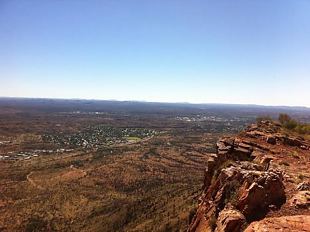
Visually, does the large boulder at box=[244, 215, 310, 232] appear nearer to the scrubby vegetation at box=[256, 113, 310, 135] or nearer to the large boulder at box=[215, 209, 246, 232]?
the large boulder at box=[215, 209, 246, 232]

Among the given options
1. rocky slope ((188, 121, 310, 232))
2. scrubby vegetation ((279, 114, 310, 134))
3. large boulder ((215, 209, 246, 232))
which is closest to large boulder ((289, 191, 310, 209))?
rocky slope ((188, 121, 310, 232))

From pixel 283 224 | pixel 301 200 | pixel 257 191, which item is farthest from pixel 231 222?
pixel 301 200

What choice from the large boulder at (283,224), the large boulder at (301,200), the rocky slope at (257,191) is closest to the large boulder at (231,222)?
the rocky slope at (257,191)

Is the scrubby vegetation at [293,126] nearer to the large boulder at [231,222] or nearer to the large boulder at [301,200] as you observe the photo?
the large boulder at [301,200]

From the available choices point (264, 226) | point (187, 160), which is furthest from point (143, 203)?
point (187, 160)

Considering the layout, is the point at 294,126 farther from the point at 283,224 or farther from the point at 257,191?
the point at 283,224

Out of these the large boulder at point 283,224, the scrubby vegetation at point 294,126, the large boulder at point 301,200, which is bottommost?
the large boulder at point 283,224

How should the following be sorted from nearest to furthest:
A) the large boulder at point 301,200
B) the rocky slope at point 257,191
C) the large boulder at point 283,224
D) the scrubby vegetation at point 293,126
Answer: the large boulder at point 283,224 → the rocky slope at point 257,191 → the large boulder at point 301,200 → the scrubby vegetation at point 293,126

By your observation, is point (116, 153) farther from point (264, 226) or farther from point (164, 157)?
point (264, 226)
